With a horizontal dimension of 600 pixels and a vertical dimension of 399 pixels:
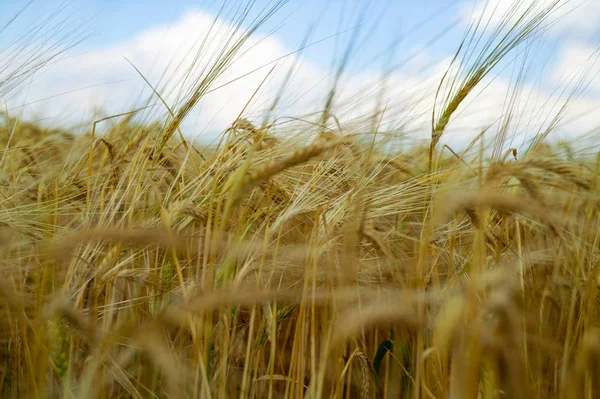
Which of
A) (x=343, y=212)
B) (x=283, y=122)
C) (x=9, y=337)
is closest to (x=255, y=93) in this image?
(x=283, y=122)

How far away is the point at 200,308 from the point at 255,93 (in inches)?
21.1

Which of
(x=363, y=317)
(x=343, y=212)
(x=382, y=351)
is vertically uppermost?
(x=343, y=212)

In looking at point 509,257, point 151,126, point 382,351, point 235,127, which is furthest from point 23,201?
point 509,257

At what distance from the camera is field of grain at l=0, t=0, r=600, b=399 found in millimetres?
773

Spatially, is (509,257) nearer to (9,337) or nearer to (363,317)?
(363,317)

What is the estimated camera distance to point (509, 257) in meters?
1.16

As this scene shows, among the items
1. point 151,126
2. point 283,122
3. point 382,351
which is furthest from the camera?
point 151,126

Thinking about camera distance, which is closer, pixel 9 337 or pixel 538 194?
pixel 538 194

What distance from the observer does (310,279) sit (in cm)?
105

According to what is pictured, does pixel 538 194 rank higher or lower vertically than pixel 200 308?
higher

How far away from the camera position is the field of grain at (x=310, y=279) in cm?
77

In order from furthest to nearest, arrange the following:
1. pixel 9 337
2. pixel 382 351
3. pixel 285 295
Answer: pixel 9 337, pixel 382 351, pixel 285 295

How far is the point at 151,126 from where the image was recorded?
1379mm

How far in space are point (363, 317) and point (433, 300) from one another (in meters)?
0.23
